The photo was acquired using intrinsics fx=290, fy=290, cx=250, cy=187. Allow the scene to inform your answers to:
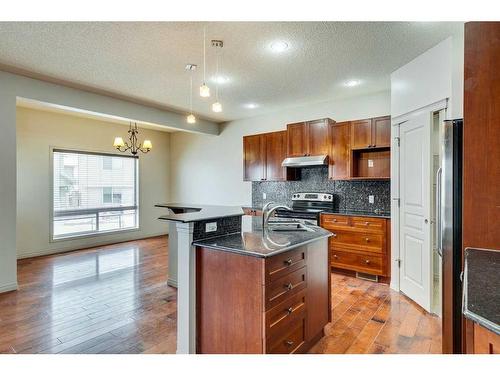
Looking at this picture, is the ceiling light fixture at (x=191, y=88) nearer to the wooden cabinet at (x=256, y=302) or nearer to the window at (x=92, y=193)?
the wooden cabinet at (x=256, y=302)

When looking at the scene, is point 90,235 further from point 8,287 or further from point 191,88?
point 191,88

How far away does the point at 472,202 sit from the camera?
1.60 meters

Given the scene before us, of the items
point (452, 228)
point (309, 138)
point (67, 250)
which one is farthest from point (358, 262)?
point (67, 250)

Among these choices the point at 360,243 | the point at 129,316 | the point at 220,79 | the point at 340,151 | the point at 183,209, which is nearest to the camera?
the point at 129,316

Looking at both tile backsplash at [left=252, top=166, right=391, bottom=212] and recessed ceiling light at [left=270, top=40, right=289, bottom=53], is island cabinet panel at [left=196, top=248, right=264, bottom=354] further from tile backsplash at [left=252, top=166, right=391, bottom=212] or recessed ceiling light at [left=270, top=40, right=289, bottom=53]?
tile backsplash at [left=252, top=166, right=391, bottom=212]

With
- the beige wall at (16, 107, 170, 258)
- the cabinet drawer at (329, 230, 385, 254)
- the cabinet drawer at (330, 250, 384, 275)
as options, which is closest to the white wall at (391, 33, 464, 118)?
the cabinet drawer at (329, 230, 385, 254)

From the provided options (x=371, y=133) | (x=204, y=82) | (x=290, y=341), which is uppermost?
(x=204, y=82)

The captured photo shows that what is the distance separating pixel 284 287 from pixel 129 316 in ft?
5.88

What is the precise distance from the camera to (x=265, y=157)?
208 inches
